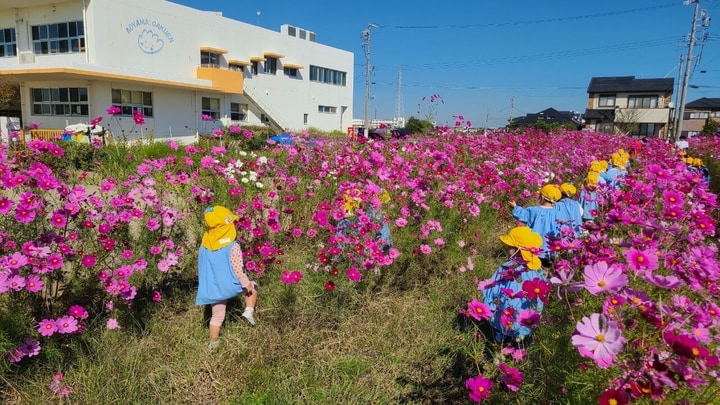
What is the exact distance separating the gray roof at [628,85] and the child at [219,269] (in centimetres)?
4848

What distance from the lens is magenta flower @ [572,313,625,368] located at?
1.20 m

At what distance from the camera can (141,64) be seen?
64.8 feet

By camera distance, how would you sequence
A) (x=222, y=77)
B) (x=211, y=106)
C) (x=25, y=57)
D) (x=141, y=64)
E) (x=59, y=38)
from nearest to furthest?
(x=59, y=38) → (x=25, y=57) → (x=141, y=64) → (x=222, y=77) → (x=211, y=106)

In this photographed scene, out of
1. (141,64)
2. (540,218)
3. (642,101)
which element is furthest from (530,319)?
(642,101)

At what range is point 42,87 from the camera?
1861cm

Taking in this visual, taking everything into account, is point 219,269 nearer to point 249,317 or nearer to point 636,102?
point 249,317

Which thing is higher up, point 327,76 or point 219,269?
point 327,76

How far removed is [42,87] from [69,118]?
202 cm

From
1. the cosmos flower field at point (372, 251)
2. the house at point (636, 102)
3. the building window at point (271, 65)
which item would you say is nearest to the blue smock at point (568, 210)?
the cosmos flower field at point (372, 251)

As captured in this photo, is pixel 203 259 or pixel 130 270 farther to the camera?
pixel 203 259

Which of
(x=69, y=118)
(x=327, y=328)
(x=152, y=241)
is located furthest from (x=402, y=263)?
(x=69, y=118)

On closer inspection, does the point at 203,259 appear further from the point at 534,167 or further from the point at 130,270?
the point at 534,167

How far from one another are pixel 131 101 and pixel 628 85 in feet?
141

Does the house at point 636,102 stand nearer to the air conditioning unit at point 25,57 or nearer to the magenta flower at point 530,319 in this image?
the air conditioning unit at point 25,57
